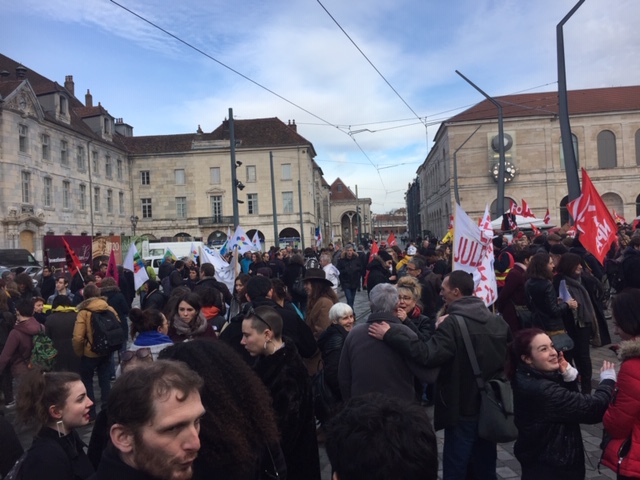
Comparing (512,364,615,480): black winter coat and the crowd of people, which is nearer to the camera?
the crowd of people

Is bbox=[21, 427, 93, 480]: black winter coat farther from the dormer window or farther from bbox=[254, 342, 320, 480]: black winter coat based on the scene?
the dormer window

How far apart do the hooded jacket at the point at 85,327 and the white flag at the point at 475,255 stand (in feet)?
14.0

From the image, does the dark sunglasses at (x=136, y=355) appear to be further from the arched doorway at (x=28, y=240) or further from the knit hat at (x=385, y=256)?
the arched doorway at (x=28, y=240)

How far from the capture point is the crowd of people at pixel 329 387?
5.74ft

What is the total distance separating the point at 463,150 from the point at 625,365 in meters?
51.1

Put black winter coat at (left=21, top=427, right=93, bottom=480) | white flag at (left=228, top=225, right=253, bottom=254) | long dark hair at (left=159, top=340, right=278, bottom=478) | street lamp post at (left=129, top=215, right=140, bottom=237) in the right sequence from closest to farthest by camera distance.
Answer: long dark hair at (left=159, top=340, right=278, bottom=478), black winter coat at (left=21, top=427, right=93, bottom=480), white flag at (left=228, top=225, right=253, bottom=254), street lamp post at (left=129, top=215, right=140, bottom=237)

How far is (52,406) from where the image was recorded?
2.88 m

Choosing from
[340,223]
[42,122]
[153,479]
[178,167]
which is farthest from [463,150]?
[153,479]

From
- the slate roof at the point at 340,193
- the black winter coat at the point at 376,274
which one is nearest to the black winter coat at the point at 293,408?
the black winter coat at the point at 376,274

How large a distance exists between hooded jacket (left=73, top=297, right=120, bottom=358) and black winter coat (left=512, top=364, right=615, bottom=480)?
492cm

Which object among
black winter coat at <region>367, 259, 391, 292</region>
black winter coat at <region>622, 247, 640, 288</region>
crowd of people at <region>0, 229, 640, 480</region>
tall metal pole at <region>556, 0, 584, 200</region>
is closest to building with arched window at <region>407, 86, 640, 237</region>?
tall metal pole at <region>556, 0, 584, 200</region>

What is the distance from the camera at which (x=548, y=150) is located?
50406mm

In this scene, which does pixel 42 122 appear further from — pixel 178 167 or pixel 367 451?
pixel 367 451

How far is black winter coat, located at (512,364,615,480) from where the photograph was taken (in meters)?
3.09
